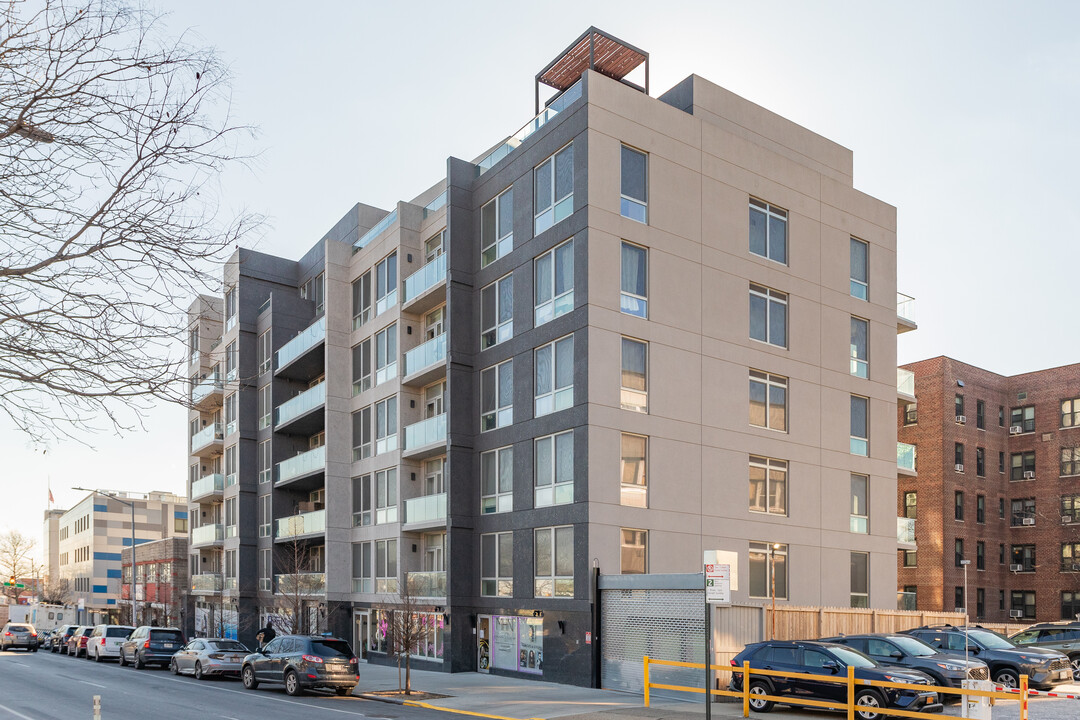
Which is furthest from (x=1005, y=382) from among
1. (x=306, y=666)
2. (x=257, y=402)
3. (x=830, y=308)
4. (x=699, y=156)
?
(x=306, y=666)

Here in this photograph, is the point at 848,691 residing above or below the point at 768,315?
below

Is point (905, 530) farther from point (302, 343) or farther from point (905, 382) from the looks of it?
point (302, 343)

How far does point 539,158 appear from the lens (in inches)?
1237

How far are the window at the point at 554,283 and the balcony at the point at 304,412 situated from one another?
46.5ft

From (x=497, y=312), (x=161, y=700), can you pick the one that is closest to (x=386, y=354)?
(x=497, y=312)

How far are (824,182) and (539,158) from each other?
11.0 metres

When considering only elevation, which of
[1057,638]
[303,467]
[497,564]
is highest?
[303,467]

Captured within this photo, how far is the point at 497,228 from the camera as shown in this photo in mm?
33750

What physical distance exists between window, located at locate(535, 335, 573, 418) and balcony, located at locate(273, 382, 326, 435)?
1412 centimetres

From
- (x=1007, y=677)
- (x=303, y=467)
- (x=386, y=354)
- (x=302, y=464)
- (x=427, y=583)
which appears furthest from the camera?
(x=302, y=464)

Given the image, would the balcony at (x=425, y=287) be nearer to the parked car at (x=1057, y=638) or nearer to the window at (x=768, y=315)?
the window at (x=768, y=315)

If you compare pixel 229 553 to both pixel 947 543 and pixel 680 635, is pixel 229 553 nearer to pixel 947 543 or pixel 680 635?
pixel 680 635

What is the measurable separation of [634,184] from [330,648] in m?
16.1

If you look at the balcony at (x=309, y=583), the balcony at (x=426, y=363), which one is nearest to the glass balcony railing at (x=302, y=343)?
the balcony at (x=426, y=363)
